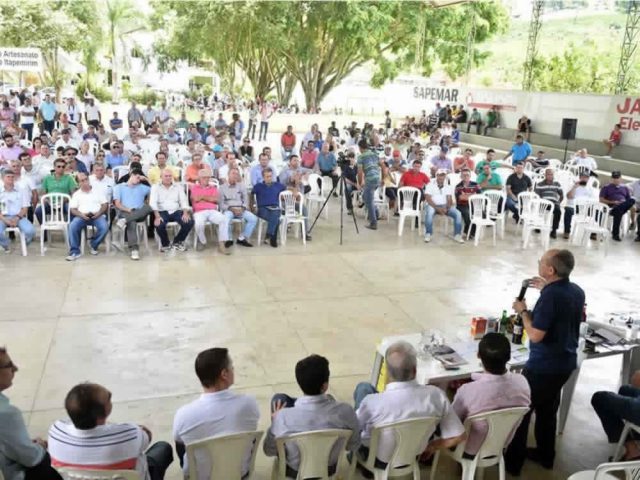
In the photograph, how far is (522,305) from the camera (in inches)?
134

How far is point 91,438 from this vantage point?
2.45 metres

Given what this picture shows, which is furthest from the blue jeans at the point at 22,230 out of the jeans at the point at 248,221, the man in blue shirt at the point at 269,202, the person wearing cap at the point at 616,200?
the person wearing cap at the point at 616,200

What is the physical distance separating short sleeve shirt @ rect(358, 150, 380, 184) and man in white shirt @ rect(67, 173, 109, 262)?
3821 millimetres

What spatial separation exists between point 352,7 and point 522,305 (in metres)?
19.4

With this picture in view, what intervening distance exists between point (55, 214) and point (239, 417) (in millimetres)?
5846

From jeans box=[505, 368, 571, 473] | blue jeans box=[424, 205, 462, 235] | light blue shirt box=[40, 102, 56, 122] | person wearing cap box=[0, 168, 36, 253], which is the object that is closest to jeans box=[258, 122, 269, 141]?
light blue shirt box=[40, 102, 56, 122]

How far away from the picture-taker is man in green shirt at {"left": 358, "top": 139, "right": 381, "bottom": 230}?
9.06m

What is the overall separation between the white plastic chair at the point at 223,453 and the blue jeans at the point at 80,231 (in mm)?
5133

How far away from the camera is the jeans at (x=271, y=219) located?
26.2ft

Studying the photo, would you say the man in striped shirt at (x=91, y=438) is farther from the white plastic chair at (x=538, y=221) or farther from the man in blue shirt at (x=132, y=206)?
the white plastic chair at (x=538, y=221)

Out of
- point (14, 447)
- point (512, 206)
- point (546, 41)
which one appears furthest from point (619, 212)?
point (546, 41)

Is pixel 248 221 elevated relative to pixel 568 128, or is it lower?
lower

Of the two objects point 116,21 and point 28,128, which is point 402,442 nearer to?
point 28,128

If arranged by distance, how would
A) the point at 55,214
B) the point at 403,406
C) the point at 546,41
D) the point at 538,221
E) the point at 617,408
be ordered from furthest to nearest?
the point at 546,41 < the point at 538,221 < the point at 55,214 < the point at 617,408 < the point at 403,406
